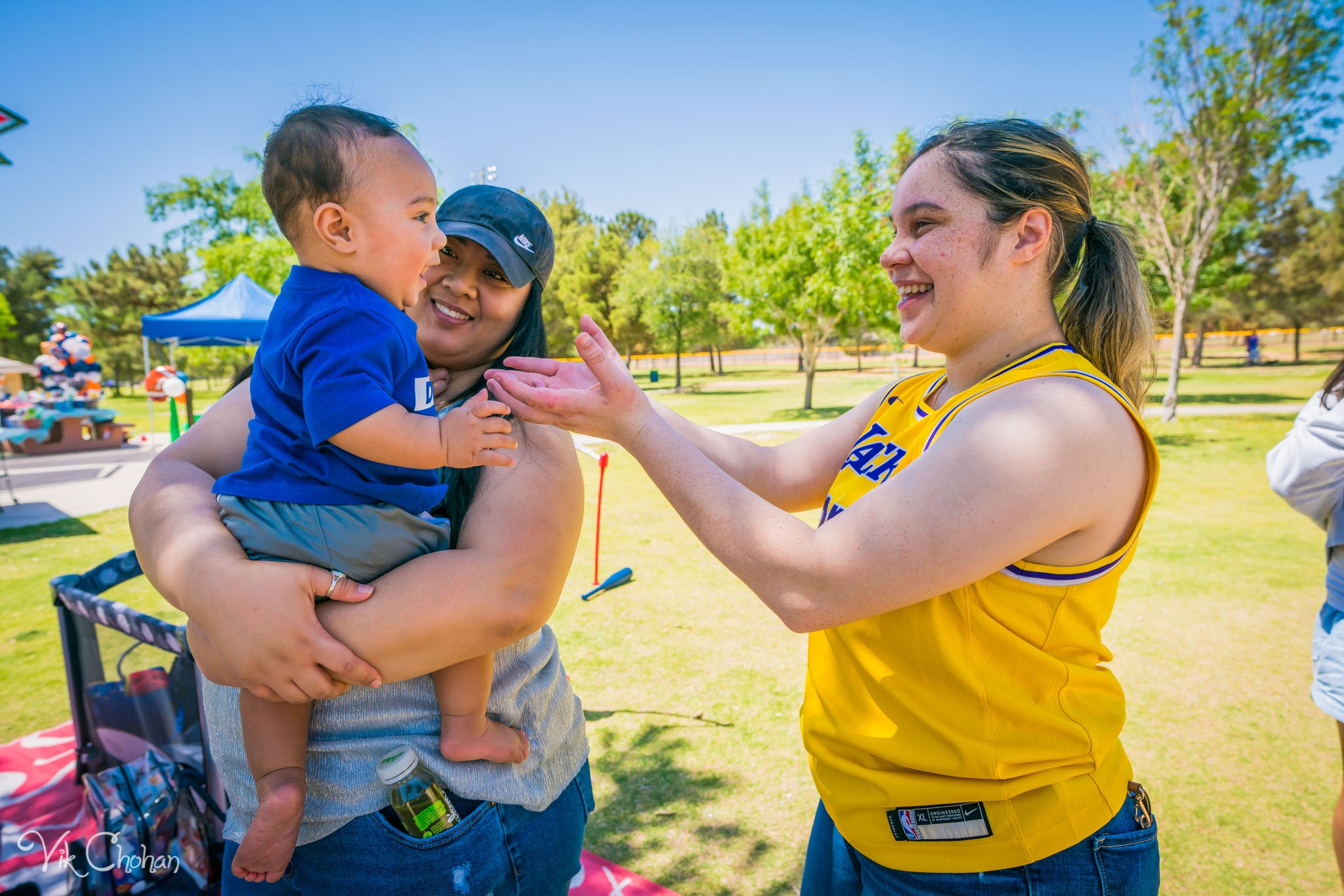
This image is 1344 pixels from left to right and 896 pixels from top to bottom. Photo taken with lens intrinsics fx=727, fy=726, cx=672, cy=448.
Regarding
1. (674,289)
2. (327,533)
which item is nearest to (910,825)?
Answer: (327,533)

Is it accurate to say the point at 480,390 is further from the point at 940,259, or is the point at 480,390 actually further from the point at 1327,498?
the point at 1327,498

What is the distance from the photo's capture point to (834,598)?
1.33 meters

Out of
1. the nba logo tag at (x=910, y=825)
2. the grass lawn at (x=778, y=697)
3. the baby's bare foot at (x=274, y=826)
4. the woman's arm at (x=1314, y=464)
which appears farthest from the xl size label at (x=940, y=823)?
the grass lawn at (x=778, y=697)

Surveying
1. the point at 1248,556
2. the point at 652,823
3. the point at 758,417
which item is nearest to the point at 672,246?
the point at 758,417

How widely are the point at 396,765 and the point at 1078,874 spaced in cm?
136

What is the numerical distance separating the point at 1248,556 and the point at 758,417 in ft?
47.3

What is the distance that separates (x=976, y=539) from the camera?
127cm

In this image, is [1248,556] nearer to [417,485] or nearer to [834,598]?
[834,598]

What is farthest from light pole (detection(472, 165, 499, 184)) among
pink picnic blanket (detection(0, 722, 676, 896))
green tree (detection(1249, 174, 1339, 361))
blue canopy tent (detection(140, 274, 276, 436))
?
green tree (detection(1249, 174, 1339, 361))

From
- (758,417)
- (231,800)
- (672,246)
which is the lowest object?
(758,417)

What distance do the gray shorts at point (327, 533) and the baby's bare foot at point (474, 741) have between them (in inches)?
13.5

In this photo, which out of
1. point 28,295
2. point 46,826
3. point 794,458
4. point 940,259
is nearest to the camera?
point 940,259

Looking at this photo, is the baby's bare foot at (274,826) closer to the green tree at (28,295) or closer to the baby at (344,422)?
the baby at (344,422)

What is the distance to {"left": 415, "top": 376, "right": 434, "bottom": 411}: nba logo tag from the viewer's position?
1.49 meters
